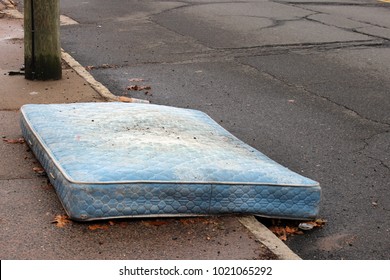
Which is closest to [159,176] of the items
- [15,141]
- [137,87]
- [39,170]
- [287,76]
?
[39,170]

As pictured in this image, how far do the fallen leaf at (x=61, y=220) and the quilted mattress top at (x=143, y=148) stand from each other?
277 millimetres

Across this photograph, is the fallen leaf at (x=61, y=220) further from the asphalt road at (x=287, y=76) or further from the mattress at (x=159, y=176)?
the asphalt road at (x=287, y=76)

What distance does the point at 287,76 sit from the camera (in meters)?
9.70

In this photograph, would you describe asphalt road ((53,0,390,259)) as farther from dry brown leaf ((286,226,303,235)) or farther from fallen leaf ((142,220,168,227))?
fallen leaf ((142,220,168,227))

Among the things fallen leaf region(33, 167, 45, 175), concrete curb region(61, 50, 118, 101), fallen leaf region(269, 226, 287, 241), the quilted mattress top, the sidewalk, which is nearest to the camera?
the sidewalk

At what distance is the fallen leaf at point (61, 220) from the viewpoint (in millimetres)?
4863

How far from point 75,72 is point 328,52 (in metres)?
3.68

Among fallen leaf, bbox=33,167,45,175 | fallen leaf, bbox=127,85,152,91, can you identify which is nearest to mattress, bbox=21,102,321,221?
fallen leaf, bbox=33,167,45,175

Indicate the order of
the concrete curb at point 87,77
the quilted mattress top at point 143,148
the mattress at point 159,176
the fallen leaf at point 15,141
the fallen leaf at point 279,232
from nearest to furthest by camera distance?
the mattress at point 159,176 → the quilted mattress top at point 143,148 → the fallen leaf at point 279,232 → the fallen leaf at point 15,141 → the concrete curb at point 87,77

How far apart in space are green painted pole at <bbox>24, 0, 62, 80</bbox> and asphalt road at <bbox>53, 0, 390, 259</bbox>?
0.80 metres

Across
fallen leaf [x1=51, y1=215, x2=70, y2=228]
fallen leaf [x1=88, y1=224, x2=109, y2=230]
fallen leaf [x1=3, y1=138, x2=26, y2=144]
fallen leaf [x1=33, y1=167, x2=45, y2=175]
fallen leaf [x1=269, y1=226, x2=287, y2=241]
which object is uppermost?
fallen leaf [x1=88, y1=224, x2=109, y2=230]

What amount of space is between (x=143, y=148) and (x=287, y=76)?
15.3ft

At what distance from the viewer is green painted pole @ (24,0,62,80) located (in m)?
8.25

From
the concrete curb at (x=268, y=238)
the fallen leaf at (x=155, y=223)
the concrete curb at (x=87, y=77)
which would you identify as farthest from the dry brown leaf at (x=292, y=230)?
the concrete curb at (x=87, y=77)
